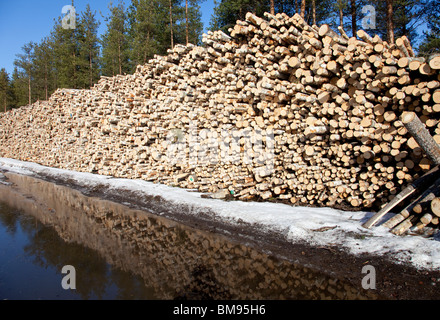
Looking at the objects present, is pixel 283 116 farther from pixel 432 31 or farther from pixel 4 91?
pixel 4 91

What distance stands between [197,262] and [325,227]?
7.46 ft

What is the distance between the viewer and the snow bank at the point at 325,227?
3.60m

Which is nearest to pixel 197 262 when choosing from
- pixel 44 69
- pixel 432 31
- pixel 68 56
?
pixel 432 31

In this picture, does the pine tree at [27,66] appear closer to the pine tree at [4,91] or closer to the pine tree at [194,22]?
the pine tree at [4,91]

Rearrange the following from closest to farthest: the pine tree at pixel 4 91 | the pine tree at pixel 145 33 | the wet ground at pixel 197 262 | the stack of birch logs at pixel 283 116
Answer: the wet ground at pixel 197 262, the stack of birch logs at pixel 283 116, the pine tree at pixel 145 33, the pine tree at pixel 4 91

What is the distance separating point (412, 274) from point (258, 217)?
107 inches

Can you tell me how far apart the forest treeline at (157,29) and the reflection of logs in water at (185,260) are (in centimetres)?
1253

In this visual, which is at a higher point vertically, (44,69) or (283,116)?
(44,69)

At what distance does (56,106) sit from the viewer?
18547 millimetres

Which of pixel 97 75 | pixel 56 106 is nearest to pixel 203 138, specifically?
pixel 56 106

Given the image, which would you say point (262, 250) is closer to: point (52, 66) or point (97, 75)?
point (97, 75)

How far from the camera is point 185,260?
4.34 meters

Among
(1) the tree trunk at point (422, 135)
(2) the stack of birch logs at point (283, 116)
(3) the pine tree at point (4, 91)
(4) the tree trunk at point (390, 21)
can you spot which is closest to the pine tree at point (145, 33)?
(2) the stack of birch logs at point (283, 116)

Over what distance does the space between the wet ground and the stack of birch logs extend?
189 centimetres
